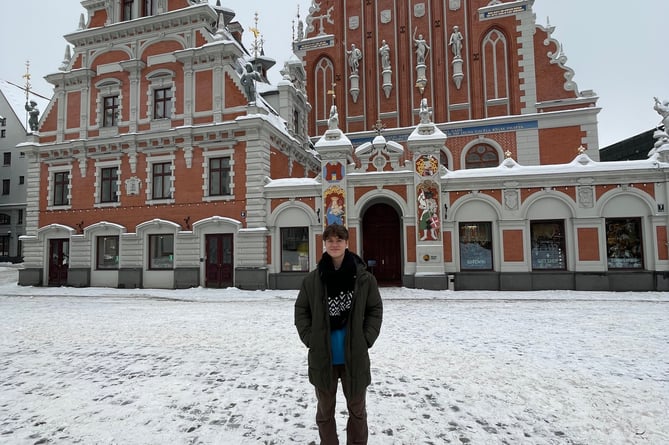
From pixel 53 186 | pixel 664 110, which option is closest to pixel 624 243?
pixel 664 110

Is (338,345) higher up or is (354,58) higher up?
(354,58)

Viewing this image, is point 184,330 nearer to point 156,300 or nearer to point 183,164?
point 156,300

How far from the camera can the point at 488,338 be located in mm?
7672

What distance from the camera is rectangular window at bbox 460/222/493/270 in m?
15.8

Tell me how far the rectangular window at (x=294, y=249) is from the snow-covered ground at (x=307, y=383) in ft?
21.9

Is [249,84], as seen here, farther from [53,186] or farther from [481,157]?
[481,157]

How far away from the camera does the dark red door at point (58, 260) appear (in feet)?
66.2

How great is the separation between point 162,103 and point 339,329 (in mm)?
19959

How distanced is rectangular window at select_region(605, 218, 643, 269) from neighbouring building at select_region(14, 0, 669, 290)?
0.18 feet

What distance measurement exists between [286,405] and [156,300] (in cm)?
1216

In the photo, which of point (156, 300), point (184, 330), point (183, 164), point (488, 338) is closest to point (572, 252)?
point (488, 338)

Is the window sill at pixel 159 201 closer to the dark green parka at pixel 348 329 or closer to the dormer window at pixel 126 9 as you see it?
the dormer window at pixel 126 9

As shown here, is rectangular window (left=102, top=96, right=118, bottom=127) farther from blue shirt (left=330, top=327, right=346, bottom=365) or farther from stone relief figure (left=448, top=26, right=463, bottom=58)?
blue shirt (left=330, top=327, right=346, bottom=365)

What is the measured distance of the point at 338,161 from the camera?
16.6 meters
